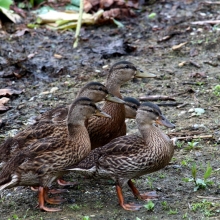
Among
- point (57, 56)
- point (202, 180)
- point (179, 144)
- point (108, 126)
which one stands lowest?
point (179, 144)

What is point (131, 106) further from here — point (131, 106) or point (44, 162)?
point (44, 162)

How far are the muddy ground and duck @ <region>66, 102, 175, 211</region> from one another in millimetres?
233

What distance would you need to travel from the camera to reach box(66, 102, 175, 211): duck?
20.8ft

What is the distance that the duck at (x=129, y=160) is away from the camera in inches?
249

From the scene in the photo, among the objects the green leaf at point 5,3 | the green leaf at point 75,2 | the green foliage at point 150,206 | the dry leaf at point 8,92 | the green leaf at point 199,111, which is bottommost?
the green leaf at point 199,111

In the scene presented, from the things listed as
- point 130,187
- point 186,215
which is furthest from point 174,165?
point 186,215

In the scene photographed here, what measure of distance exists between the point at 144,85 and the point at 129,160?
3.66m

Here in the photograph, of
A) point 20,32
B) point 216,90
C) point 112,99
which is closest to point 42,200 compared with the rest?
point 112,99

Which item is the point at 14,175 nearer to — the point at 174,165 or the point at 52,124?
the point at 52,124

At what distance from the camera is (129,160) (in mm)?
6324

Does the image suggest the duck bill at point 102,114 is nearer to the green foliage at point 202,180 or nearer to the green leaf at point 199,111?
the green foliage at point 202,180

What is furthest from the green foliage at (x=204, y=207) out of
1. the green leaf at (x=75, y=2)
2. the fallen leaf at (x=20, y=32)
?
the green leaf at (x=75, y=2)

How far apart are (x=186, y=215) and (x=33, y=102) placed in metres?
4.03

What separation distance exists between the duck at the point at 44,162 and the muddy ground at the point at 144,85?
0.27m
